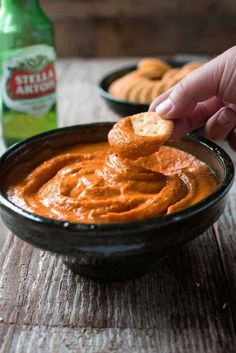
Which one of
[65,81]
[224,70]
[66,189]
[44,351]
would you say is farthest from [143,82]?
[44,351]

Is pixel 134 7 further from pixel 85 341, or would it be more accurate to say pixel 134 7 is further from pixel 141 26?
pixel 85 341

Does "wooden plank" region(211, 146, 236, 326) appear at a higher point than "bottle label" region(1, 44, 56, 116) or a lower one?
lower

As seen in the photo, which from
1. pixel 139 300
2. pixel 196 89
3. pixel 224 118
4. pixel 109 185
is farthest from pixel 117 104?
pixel 139 300

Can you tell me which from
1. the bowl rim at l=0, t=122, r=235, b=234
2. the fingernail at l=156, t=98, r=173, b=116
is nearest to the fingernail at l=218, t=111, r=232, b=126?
the fingernail at l=156, t=98, r=173, b=116

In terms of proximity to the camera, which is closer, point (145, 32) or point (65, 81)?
point (65, 81)

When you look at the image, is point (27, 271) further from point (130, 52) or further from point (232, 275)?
point (130, 52)

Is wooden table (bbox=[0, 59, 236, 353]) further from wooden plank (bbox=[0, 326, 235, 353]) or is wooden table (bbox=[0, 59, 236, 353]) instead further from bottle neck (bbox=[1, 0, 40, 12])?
bottle neck (bbox=[1, 0, 40, 12])
